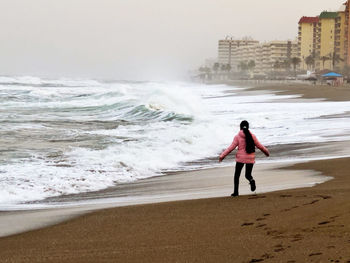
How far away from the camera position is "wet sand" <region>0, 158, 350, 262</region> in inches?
205

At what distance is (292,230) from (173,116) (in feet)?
78.7

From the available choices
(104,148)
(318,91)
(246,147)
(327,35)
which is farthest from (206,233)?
(327,35)

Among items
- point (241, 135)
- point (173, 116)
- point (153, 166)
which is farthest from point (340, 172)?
point (173, 116)

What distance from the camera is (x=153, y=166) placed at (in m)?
13.3

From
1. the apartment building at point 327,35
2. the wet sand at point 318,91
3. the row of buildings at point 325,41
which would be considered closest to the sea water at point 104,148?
the wet sand at point 318,91

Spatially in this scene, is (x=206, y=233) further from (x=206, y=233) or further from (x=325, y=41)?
(x=325, y=41)

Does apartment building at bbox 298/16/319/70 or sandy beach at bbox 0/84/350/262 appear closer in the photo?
sandy beach at bbox 0/84/350/262

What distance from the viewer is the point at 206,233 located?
615 cm

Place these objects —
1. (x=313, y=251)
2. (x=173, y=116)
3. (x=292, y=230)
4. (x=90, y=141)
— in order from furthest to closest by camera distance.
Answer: (x=173, y=116) < (x=90, y=141) < (x=292, y=230) < (x=313, y=251)

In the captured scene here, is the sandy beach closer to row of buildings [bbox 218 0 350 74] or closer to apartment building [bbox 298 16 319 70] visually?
row of buildings [bbox 218 0 350 74]

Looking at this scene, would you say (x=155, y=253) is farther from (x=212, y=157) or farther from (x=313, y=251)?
(x=212, y=157)

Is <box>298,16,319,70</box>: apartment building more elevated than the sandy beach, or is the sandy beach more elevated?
<box>298,16,319,70</box>: apartment building

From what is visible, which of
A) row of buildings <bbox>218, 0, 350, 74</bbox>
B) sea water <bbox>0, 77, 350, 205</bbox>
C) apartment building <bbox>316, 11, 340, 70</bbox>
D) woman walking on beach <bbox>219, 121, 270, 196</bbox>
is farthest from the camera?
apartment building <bbox>316, 11, 340, 70</bbox>

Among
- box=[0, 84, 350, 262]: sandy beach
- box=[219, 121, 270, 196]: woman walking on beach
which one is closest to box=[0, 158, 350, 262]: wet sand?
box=[0, 84, 350, 262]: sandy beach
